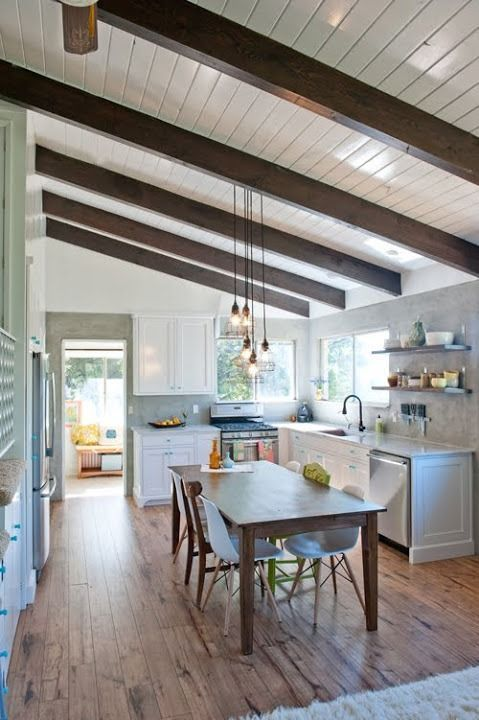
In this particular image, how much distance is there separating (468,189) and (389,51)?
1370 millimetres

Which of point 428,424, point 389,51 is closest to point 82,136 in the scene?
point 389,51

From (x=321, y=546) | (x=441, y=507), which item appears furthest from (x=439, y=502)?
(x=321, y=546)

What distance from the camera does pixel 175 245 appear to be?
5.84 metres

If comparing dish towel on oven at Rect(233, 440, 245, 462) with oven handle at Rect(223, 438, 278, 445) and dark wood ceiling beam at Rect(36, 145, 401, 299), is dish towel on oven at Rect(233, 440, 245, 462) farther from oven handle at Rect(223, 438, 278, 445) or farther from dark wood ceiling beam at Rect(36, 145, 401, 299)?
dark wood ceiling beam at Rect(36, 145, 401, 299)

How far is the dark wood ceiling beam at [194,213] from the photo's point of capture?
4.45 metres

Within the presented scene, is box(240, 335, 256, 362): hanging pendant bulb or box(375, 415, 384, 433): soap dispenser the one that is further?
box(375, 415, 384, 433): soap dispenser

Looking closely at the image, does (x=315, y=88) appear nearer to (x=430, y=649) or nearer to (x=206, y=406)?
(x=430, y=649)

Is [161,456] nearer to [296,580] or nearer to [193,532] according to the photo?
[193,532]

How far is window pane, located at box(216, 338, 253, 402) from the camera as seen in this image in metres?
7.27

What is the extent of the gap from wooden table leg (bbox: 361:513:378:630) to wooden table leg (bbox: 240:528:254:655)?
76cm

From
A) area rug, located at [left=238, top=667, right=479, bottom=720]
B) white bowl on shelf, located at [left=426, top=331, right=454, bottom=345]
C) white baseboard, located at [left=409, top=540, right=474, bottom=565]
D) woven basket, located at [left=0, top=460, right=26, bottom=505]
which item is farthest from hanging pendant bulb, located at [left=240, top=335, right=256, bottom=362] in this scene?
area rug, located at [left=238, top=667, right=479, bottom=720]

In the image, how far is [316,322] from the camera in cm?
746

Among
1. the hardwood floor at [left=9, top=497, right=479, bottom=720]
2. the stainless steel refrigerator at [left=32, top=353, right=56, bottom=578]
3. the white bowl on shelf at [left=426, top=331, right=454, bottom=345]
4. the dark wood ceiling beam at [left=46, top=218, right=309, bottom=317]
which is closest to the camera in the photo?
the hardwood floor at [left=9, top=497, right=479, bottom=720]

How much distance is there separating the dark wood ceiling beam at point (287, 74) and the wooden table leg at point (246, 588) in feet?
7.39
